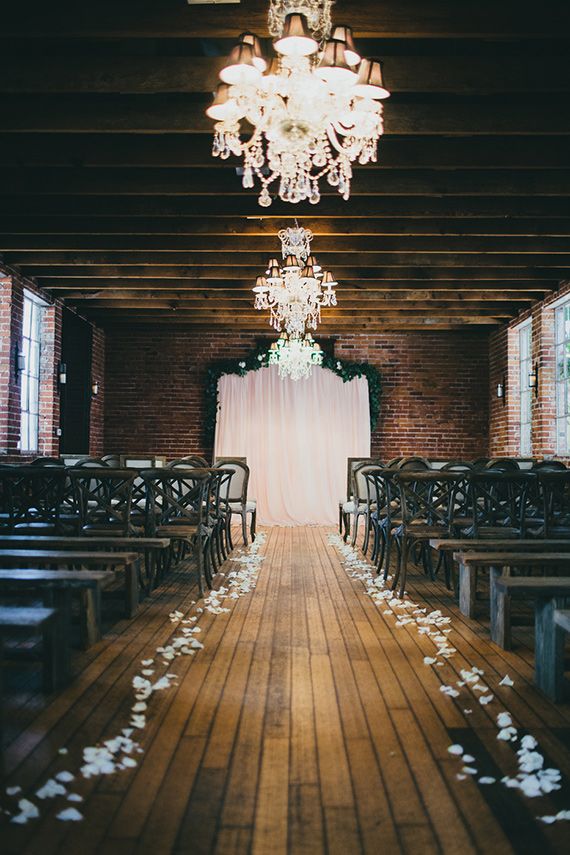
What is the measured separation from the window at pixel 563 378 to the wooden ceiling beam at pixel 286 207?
9.13 ft

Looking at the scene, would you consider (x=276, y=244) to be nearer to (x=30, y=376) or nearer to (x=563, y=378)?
(x=30, y=376)

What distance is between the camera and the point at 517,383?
34.5 feet

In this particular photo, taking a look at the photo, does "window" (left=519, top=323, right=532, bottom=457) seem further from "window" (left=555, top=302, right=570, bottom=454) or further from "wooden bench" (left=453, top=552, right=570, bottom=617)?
"wooden bench" (left=453, top=552, right=570, bottom=617)

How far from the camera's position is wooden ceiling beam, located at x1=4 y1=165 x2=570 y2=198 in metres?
5.52

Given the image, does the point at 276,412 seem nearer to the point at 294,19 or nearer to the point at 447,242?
the point at 447,242

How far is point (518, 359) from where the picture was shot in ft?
34.7

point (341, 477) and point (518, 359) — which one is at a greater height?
point (518, 359)

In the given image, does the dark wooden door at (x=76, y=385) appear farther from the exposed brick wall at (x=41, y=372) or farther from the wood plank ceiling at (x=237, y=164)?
the wood plank ceiling at (x=237, y=164)

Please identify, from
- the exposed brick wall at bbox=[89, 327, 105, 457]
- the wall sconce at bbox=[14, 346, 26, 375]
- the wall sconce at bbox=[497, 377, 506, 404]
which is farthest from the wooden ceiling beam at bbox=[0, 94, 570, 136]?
the exposed brick wall at bbox=[89, 327, 105, 457]

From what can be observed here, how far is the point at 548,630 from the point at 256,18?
10.7 ft

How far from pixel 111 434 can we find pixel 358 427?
402 cm

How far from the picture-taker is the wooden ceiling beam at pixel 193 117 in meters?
4.47

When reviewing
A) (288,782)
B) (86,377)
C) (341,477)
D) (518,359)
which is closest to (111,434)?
(86,377)

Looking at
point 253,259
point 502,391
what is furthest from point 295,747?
point 502,391
